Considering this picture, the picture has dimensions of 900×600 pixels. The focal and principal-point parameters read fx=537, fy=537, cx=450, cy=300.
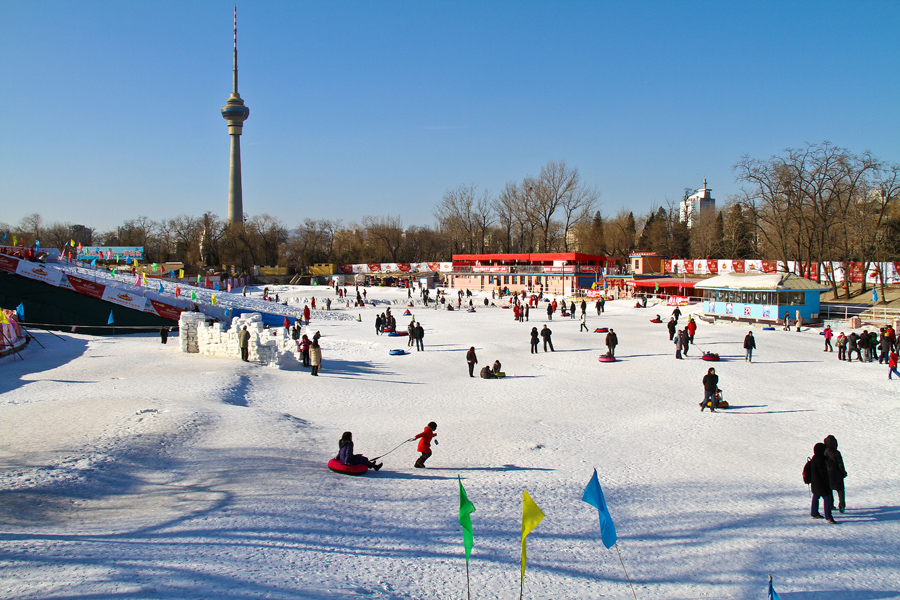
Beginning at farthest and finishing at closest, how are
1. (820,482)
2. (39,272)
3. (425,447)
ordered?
(39,272)
(425,447)
(820,482)

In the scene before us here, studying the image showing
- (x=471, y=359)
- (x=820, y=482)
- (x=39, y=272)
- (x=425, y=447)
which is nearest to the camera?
(x=820, y=482)

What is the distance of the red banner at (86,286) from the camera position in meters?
29.9

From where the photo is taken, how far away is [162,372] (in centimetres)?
1603

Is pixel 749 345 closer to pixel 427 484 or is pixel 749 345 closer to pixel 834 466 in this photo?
pixel 834 466

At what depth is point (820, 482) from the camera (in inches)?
280

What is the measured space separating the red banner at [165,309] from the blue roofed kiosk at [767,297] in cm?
3053

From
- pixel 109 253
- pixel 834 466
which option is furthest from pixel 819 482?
pixel 109 253

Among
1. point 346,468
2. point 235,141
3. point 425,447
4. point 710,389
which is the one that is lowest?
point 346,468

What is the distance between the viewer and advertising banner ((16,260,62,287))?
2998cm

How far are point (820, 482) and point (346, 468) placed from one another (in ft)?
21.7

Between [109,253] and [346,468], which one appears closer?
[346,468]

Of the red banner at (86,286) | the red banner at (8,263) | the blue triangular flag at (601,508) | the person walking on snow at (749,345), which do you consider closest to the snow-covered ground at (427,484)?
the blue triangular flag at (601,508)

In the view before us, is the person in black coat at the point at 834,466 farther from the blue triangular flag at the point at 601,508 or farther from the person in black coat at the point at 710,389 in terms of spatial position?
the person in black coat at the point at 710,389

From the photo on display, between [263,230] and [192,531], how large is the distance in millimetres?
91683
